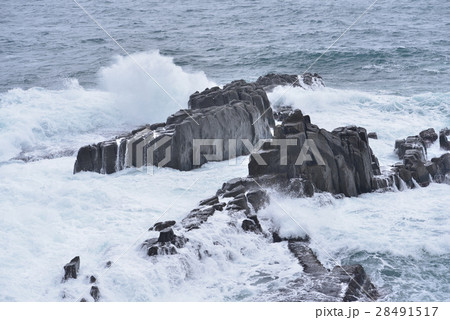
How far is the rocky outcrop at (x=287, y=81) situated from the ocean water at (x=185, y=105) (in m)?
0.90

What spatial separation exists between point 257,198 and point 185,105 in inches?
545

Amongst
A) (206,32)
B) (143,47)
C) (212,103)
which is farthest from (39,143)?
(206,32)

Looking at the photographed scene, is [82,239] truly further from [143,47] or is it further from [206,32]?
[206,32]

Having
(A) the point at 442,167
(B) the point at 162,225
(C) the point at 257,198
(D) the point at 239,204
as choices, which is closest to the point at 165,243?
(B) the point at 162,225

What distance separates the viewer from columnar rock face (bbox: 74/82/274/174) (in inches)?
784

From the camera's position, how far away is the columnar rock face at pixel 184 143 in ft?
65.4

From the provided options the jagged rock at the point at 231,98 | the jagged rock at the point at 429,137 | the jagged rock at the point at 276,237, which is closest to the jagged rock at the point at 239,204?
the jagged rock at the point at 276,237

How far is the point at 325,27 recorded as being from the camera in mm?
45594

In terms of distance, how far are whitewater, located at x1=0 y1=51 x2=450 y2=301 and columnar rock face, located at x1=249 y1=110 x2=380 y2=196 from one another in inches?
21.0

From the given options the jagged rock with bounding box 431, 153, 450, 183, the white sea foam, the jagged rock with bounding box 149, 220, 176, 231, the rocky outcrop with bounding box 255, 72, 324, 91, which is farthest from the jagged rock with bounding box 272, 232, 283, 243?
the rocky outcrop with bounding box 255, 72, 324, 91

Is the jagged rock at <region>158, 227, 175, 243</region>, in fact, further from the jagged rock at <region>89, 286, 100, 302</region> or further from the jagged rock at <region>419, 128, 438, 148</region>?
the jagged rock at <region>419, 128, 438, 148</region>

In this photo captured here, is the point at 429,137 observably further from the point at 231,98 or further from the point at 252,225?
the point at 252,225

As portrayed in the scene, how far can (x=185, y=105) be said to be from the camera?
2955cm

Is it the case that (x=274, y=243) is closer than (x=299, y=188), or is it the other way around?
(x=274, y=243)
